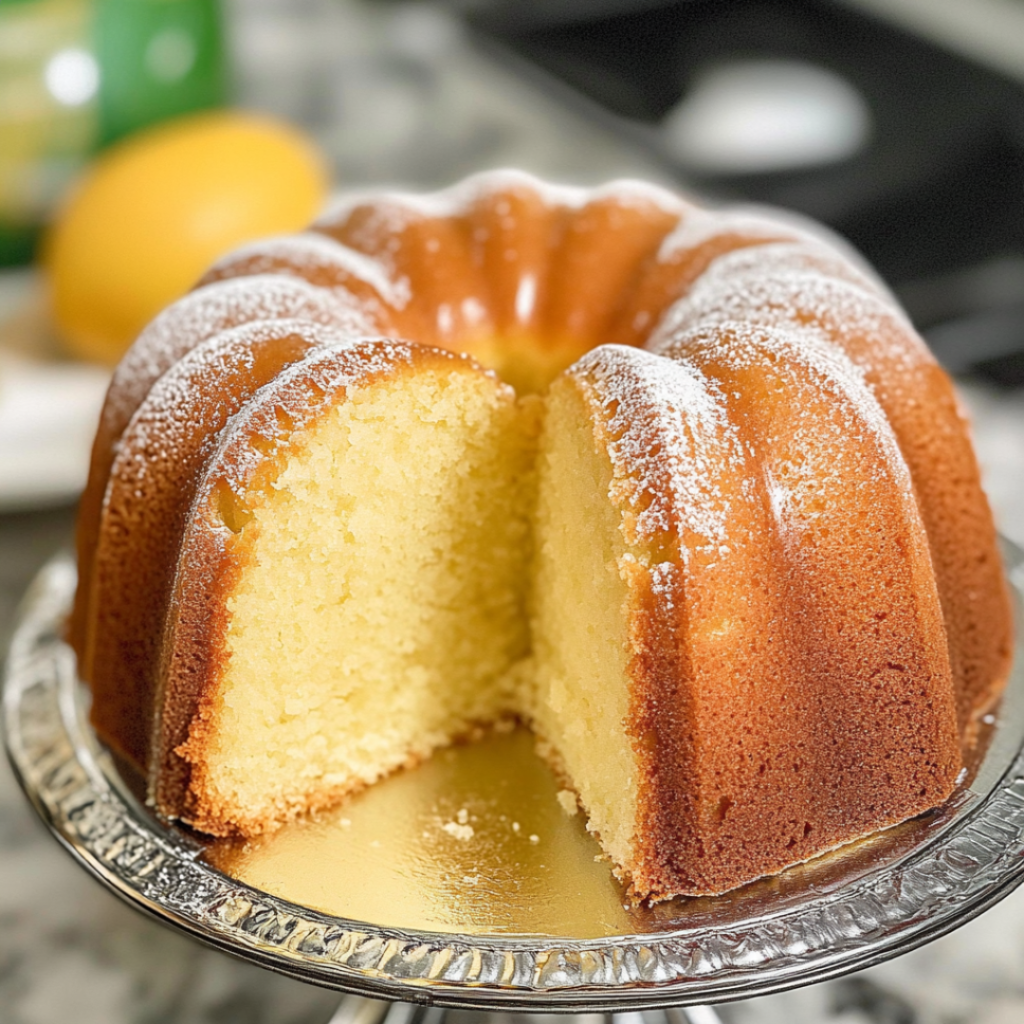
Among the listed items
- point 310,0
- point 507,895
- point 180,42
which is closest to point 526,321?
point 507,895

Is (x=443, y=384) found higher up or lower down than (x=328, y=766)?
higher up

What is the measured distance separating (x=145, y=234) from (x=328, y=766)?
987 mm

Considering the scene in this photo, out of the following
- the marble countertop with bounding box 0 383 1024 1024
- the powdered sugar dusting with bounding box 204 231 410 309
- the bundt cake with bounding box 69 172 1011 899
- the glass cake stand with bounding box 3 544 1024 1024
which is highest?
the powdered sugar dusting with bounding box 204 231 410 309

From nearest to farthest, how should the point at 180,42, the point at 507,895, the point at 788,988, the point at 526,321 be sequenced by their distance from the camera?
1. the point at 788,988
2. the point at 507,895
3. the point at 526,321
4. the point at 180,42

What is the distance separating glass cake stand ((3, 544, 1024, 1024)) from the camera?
82 cm

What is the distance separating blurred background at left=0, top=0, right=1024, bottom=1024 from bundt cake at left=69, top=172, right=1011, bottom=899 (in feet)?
0.83

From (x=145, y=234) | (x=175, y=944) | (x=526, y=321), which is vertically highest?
(x=526, y=321)

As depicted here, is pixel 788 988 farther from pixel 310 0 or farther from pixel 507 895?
pixel 310 0

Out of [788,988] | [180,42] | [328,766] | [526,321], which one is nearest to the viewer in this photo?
[788,988]

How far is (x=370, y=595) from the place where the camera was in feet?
3.49

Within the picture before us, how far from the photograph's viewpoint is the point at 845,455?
3.11 ft

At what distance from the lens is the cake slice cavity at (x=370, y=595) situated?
0.98m

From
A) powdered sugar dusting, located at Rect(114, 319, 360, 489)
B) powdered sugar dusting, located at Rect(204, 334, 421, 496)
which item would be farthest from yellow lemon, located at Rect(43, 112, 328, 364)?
powdered sugar dusting, located at Rect(204, 334, 421, 496)

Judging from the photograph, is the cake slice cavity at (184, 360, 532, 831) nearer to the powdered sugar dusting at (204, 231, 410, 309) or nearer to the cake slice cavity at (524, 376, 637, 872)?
the cake slice cavity at (524, 376, 637, 872)
